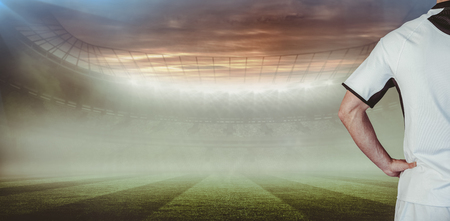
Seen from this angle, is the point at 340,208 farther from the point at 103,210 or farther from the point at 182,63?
the point at 182,63

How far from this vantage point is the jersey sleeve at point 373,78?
2.23ft

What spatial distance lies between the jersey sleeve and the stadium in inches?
146

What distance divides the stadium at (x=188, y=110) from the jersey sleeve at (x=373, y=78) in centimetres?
372

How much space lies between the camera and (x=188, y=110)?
26.1m

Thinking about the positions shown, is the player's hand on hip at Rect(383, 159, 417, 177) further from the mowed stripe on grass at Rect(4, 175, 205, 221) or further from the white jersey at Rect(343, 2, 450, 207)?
the mowed stripe on grass at Rect(4, 175, 205, 221)

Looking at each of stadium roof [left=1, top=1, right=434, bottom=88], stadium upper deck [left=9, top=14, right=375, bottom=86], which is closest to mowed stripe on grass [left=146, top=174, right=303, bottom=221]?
stadium roof [left=1, top=1, right=434, bottom=88]

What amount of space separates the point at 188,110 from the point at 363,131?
25513mm

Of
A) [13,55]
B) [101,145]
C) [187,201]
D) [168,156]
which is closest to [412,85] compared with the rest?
[187,201]

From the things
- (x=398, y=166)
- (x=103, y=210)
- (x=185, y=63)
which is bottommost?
(x=103, y=210)

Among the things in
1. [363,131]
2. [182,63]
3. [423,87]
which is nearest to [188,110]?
[182,63]

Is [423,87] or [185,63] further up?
[185,63]

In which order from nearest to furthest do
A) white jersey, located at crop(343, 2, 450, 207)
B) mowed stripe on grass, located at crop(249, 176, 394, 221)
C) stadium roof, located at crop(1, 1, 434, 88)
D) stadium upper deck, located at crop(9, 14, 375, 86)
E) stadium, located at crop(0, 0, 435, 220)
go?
white jersey, located at crop(343, 2, 450, 207) → mowed stripe on grass, located at crop(249, 176, 394, 221) → stadium, located at crop(0, 0, 435, 220) → stadium roof, located at crop(1, 1, 434, 88) → stadium upper deck, located at crop(9, 14, 375, 86)

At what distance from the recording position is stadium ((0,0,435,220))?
6.00 m

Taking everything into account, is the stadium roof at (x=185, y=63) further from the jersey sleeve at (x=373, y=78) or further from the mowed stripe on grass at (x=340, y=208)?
the jersey sleeve at (x=373, y=78)
